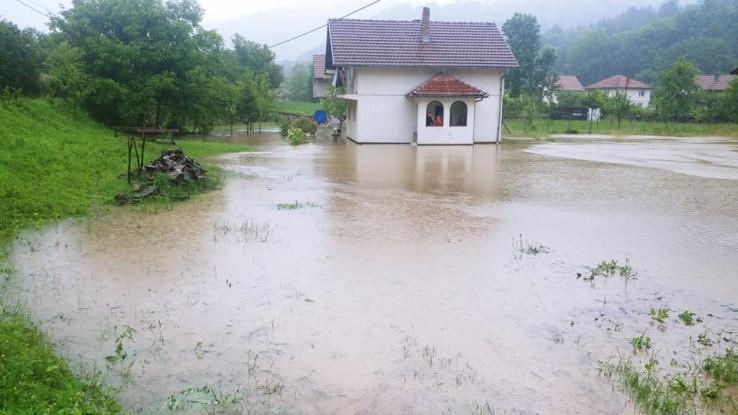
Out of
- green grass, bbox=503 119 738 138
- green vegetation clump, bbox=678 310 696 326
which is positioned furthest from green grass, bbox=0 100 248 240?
green grass, bbox=503 119 738 138

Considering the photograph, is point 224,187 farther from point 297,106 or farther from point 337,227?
point 297,106

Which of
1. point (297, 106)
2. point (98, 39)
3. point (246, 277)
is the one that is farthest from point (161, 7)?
point (297, 106)

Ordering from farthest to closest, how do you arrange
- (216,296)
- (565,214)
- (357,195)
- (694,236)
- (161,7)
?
A: (161,7), (357,195), (565,214), (694,236), (216,296)

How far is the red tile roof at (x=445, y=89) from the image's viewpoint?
26172 millimetres

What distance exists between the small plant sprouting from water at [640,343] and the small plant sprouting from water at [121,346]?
431 centimetres

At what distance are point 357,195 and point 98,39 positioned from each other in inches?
661

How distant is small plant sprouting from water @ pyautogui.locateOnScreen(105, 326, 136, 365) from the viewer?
192 inches

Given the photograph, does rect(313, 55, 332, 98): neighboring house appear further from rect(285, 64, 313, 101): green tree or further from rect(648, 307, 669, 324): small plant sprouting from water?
rect(648, 307, 669, 324): small plant sprouting from water

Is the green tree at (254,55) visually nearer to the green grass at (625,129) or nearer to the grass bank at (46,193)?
the green grass at (625,129)

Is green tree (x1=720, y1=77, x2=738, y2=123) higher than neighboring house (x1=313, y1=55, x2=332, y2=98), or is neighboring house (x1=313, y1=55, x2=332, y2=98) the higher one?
neighboring house (x1=313, y1=55, x2=332, y2=98)

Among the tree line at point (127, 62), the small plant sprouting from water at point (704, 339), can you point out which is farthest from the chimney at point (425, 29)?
the small plant sprouting from water at point (704, 339)

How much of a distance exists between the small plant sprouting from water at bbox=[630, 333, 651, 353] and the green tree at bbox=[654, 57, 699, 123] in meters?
44.1

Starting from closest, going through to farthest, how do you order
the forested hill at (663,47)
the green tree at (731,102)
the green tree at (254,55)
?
the green tree at (731,102) → the green tree at (254,55) → the forested hill at (663,47)

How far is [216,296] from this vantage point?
6492mm
